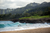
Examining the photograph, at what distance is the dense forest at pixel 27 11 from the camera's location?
5414mm

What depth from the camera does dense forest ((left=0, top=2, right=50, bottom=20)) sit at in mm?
5414

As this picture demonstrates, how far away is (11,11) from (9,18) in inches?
23.2

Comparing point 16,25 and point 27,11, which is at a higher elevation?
point 27,11

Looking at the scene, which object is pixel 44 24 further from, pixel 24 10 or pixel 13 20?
pixel 13 20

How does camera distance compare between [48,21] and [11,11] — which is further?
[48,21]

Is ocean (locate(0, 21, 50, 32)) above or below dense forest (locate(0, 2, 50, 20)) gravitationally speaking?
below

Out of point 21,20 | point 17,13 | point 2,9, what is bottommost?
point 21,20

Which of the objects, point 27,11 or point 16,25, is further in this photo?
point 27,11

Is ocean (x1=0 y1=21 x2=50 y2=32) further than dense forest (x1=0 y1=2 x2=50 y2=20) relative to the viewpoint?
No

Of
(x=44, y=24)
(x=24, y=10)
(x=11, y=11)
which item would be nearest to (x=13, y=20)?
(x=11, y=11)

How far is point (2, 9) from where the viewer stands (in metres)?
5.38

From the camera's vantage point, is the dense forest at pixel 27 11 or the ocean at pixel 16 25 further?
the dense forest at pixel 27 11

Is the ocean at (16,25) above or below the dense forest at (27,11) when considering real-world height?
below

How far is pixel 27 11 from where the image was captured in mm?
5594
